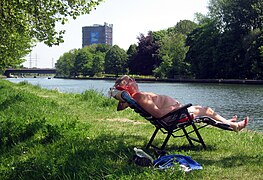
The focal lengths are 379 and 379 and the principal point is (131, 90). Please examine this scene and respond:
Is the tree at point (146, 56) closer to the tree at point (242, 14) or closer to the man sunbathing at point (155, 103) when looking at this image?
the tree at point (242, 14)

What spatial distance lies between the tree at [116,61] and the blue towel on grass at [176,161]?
3821 inches

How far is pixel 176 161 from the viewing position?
4910mm

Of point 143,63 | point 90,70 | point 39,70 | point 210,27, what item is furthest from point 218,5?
point 39,70

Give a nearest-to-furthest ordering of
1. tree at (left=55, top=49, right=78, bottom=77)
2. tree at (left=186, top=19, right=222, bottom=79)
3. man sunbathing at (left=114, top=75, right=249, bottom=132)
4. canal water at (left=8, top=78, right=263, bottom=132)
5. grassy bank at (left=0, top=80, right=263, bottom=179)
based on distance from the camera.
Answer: grassy bank at (left=0, top=80, right=263, bottom=179)
man sunbathing at (left=114, top=75, right=249, bottom=132)
canal water at (left=8, top=78, right=263, bottom=132)
tree at (left=186, top=19, right=222, bottom=79)
tree at (left=55, top=49, right=78, bottom=77)

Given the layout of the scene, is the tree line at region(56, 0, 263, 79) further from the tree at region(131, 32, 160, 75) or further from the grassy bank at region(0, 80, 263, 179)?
the grassy bank at region(0, 80, 263, 179)

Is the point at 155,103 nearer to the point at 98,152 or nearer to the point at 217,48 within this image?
the point at 98,152

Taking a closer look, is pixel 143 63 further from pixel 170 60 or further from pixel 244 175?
pixel 244 175

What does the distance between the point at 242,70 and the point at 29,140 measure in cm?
5446

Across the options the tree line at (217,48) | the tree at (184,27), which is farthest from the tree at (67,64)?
the tree line at (217,48)

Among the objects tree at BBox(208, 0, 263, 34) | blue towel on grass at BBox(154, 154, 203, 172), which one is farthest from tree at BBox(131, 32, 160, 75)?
blue towel on grass at BBox(154, 154, 203, 172)

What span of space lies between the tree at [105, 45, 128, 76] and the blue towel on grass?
318ft

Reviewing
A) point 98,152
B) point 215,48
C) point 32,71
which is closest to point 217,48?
point 215,48

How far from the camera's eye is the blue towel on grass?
4703 millimetres

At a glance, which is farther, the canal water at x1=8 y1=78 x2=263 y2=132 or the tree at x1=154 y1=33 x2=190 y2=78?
the tree at x1=154 y1=33 x2=190 y2=78
